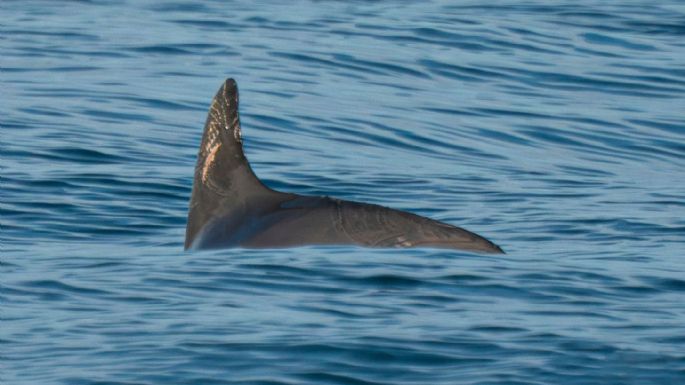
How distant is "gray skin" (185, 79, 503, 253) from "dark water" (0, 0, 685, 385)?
47 cm

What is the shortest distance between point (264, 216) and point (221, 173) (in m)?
0.65

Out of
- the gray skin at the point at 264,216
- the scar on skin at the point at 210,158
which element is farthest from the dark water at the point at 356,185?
the scar on skin at the point at 210,158

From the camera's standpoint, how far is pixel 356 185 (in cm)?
1612

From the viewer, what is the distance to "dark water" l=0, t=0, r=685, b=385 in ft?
31.4

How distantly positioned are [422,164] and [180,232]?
4.80m

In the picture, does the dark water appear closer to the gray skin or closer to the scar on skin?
the gray skin

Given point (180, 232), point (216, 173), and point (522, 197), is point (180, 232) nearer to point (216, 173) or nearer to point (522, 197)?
point (216, 173)

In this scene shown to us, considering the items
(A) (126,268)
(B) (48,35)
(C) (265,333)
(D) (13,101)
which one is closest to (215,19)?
(B) (48,35)

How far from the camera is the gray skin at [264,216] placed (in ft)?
33.8

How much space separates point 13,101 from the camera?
65.4ft

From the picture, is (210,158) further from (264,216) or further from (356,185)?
(356,185)

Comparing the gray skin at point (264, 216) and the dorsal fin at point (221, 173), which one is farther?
the dorsal fin at point (221, 173)

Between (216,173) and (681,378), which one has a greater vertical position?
(216,173)

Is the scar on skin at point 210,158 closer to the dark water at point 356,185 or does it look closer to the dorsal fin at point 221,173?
the dorsal fin at point 221,173
